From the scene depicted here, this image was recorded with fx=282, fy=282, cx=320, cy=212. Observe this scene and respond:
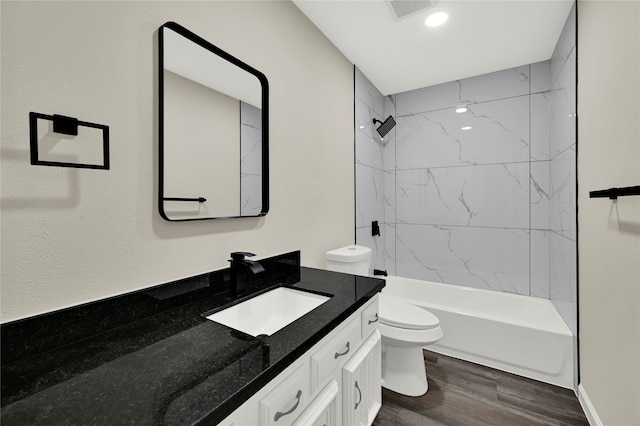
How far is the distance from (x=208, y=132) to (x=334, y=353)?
1071mm

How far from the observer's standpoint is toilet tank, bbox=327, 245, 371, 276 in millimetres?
1999

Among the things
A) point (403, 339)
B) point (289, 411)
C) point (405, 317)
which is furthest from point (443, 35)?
point (289, 411)

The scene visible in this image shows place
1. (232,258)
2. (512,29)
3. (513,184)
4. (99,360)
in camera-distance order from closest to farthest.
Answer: (99,360) → (232,258) → (512,29) → (513,184)

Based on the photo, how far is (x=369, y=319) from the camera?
1345 mm

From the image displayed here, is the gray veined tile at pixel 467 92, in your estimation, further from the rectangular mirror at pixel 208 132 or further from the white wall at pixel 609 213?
the rectangular mirror at pixel 208 132

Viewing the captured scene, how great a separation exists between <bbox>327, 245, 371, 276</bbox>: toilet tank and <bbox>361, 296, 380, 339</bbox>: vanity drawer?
609mm

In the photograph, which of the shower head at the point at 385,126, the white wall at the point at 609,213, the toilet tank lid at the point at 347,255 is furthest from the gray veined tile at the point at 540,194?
the toilet tank lid at the point at 347,255

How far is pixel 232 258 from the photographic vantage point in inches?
50.0

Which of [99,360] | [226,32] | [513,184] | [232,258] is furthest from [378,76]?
[99,360]

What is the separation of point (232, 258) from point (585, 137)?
81.6 inches

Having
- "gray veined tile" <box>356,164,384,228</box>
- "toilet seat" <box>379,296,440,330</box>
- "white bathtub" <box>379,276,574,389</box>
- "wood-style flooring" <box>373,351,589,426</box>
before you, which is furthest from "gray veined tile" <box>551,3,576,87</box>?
"wood-style flooring" <box>373,351,589,426</box>

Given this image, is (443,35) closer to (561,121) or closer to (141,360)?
(561,121)

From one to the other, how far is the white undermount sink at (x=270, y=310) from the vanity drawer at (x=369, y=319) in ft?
0.69

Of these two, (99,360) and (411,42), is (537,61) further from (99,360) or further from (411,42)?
(99,360)
